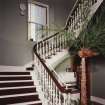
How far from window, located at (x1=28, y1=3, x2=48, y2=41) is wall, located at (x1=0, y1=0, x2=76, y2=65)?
0.81 ft

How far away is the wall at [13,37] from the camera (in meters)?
7.15

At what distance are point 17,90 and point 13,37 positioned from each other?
7.49ft

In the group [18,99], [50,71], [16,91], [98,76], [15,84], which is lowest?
[18,99]

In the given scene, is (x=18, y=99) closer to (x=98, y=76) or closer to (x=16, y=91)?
(x=16, y=91)

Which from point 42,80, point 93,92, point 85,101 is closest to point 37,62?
point 42,80

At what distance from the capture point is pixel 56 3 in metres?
9.27

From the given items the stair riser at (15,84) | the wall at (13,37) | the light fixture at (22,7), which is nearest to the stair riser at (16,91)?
the stair riser at (15,84)

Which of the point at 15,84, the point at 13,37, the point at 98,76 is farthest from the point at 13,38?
the point at 98,76

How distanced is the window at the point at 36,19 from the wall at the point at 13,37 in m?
0.25

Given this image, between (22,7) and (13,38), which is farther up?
(22,7)

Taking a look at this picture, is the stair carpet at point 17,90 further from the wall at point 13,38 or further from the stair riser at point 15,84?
the wall at point 13,38

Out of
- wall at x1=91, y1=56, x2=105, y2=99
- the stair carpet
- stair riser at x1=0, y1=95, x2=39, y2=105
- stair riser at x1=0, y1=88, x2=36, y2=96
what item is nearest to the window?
the stair carpet

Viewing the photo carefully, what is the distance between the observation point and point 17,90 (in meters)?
5.78

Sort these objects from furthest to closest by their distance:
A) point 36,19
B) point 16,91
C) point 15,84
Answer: point 36,19
point 15,84
point 16,91
